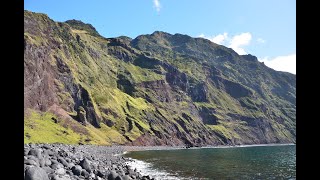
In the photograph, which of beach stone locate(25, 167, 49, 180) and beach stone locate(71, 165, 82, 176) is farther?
beach stone locate(71, 165, 82, 176)

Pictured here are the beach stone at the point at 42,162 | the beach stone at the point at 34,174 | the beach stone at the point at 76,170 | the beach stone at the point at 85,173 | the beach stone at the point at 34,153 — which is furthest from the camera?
the beach stone at the point at 85,173

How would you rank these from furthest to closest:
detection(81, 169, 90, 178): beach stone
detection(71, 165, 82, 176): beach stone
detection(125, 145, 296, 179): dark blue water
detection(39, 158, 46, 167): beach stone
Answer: detection(125, 145, 296, 179): dark blue water → detection(81, 169, 90, 178): beach stone → detection(71, 165, 82, 176): beach stone → detection(39, 158, 46, 167): beach stone

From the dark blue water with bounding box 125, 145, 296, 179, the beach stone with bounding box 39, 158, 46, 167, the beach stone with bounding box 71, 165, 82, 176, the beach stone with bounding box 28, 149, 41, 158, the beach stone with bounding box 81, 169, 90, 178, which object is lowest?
the dark blue water with bounding box 125, 145, 296, 179

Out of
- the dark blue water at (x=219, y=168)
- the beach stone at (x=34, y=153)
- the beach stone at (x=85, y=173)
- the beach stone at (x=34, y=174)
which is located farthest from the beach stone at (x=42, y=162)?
the dark blue water at (x=219, y=168)

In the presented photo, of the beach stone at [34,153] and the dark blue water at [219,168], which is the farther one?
the dark blue water at [219,168]

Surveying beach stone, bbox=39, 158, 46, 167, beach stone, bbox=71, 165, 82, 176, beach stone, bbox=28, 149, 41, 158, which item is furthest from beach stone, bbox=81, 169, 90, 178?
beach stone, bbox=28, 149, 41, 158

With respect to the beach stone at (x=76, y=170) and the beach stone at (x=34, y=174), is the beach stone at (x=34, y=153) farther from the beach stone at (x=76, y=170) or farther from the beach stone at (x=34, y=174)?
the beach stone at (x=34, y=174)

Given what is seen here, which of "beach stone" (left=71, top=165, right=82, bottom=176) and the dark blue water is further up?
"beach stone" (left=71, top=165, right=82, bottom=176)

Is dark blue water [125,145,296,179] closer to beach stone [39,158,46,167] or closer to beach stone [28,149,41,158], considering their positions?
beach stone [28,149,41,158]

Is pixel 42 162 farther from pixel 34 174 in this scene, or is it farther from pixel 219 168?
pixel 219 168

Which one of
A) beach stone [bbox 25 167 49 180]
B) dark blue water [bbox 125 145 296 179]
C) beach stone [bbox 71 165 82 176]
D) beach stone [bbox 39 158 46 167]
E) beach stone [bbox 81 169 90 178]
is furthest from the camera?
dark blue water [bbox 125 145 296 179]

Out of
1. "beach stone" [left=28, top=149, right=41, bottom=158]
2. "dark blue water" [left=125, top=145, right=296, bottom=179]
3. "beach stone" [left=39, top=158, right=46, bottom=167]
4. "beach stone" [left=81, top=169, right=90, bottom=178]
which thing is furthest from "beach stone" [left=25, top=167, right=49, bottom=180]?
"dark blue water" [left=125, top=145, right=296, bottom=179]
